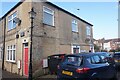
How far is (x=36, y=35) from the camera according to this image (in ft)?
39.0

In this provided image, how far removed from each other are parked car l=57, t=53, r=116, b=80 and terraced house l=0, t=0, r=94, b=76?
4.37 m

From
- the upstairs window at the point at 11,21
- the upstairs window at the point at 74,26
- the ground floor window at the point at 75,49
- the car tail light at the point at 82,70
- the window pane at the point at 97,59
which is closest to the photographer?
the car tail light at the point at 82,70

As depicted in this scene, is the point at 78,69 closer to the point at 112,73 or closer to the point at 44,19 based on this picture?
the point at 112,73

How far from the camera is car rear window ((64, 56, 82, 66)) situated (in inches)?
287

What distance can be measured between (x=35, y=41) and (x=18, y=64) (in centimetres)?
264

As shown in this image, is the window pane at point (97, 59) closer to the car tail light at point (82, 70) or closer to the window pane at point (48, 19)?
the car tail light at point (82, 70)

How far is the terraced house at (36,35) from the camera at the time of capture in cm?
1202

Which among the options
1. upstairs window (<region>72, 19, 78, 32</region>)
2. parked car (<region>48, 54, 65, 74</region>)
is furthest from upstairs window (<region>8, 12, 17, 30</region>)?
upstairs window (<region>72, 19, 78, 32</region>)

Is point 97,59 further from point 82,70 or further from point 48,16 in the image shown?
point 48,16

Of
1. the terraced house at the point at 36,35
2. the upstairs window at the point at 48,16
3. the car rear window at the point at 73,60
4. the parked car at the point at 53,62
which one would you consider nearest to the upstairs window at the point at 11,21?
the terraced house at the point at 36,35

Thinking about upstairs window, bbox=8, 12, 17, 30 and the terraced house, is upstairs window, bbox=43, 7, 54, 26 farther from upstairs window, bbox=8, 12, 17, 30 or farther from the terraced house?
upstairs window, bbox=8, 12, 17, 30

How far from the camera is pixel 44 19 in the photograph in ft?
43.0

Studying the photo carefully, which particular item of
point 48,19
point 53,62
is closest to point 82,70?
point 53,62

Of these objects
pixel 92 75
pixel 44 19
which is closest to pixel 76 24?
pixel 44 19
